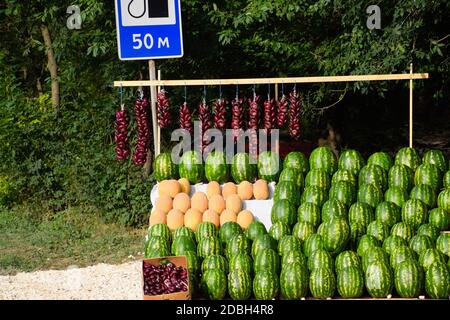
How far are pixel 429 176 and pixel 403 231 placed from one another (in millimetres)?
1002

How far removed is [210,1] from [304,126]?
13.5ft

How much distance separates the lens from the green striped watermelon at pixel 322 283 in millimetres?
7074

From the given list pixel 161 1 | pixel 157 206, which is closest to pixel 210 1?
pixel 161 1

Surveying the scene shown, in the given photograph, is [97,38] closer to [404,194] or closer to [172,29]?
[172,29]

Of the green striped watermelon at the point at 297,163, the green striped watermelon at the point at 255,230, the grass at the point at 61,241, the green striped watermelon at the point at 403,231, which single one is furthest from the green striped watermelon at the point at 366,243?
the grass at the point at 61,241

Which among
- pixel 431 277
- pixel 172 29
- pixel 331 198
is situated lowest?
pixel 431 277

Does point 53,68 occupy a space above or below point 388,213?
above

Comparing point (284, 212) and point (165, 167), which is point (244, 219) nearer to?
point (284, 212)

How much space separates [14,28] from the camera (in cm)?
1538

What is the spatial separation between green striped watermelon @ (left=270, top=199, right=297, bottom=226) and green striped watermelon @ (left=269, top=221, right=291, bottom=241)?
169mm

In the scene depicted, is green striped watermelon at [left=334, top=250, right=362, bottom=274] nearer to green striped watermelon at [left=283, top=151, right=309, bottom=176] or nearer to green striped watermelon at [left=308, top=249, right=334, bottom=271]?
green striped watermelon at [left=308, top=249, right=334, bottom=271]

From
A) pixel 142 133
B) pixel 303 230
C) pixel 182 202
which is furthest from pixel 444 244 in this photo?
pixel 142 133

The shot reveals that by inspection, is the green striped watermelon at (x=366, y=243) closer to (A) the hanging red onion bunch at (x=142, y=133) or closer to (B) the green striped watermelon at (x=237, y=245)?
(B) the green striped watermelon at (x=237, y=245)

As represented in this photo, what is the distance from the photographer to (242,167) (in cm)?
882
